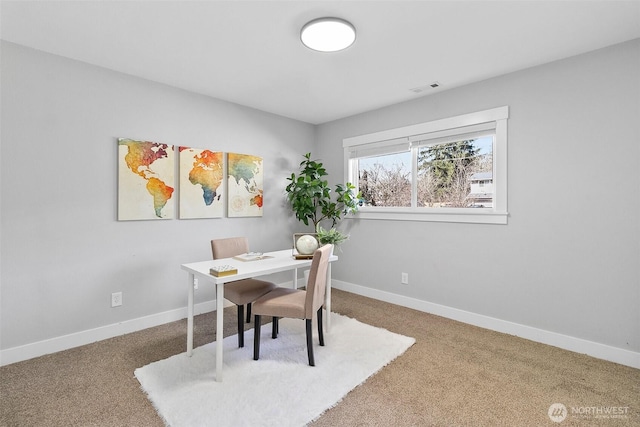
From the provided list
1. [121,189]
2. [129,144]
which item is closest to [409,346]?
[121,189]

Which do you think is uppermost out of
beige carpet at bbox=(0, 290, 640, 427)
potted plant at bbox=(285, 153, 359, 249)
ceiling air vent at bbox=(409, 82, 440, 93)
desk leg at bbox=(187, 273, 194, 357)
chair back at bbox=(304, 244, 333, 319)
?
ceiling air vent at bbox=(409, 82, 440, 93)

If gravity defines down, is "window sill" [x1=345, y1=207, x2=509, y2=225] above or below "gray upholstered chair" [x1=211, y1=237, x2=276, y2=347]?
above

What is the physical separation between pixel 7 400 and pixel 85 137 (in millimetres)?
1933

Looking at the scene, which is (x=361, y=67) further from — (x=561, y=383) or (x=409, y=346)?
(x=561, y=383)

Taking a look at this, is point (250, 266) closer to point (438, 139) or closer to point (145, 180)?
point (145, 180)

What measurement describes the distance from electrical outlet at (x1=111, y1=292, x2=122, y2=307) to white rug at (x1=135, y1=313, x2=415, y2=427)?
0.87 meters

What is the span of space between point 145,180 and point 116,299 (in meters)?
1.12

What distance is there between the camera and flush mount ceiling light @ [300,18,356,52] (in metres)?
1.98

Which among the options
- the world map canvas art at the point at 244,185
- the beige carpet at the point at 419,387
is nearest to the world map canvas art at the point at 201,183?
the world map canvas art at the point at 244,185

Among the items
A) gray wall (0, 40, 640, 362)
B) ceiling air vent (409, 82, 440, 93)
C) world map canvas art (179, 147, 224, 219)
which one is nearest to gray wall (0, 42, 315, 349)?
gray wall (0, 40, 640, 362)

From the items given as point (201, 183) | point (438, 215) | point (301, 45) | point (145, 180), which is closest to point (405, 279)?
point (438, 215)

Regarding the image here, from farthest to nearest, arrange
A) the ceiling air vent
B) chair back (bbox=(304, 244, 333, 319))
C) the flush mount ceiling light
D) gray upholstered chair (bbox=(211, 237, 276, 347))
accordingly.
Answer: the ceiling air vent, gray upholstered chair (bbox=(211, 237, 276, 347)), chair back (bbox=(304, 244, 333, 319)), the flush mount ceiling light

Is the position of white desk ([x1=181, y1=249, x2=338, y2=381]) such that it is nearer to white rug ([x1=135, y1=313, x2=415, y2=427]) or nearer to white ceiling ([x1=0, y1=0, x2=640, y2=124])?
white rug ([x1=135, y1=313, x2=415, y2=427])

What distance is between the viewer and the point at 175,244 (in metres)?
3.13
